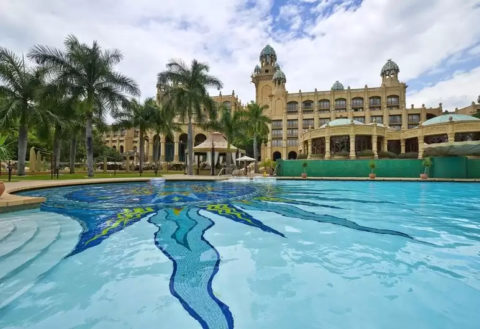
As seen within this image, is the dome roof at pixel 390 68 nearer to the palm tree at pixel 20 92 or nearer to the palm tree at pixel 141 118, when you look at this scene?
the palm tree at pixel 141 118

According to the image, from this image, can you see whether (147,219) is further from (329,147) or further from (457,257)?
(329,147)

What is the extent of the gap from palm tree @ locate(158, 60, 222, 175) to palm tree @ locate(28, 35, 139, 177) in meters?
2.91

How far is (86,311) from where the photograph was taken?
2.41m

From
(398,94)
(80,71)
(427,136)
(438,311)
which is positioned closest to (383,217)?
(438,311)

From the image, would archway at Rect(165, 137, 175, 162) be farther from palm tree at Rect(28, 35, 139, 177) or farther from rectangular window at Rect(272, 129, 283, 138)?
palm tree at Rect(28, 35, 139, 177)

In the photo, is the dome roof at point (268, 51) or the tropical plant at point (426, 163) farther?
the dome roof at point (268, 51)

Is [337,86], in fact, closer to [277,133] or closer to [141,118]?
[277,133]

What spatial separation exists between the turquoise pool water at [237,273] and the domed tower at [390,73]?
6473 cm

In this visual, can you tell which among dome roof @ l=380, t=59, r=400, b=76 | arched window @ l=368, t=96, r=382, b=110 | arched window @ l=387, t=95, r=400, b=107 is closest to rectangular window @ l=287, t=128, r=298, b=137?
arched window @ l=368, t=96, r=382, b=110

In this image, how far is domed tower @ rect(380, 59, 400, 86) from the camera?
2323 inches

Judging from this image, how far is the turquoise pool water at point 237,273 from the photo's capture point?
2.36m

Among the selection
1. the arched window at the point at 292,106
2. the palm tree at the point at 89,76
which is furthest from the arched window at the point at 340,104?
the palm tree at the point at 89,76

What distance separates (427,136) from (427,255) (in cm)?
3670

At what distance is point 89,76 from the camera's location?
67.2 ft
